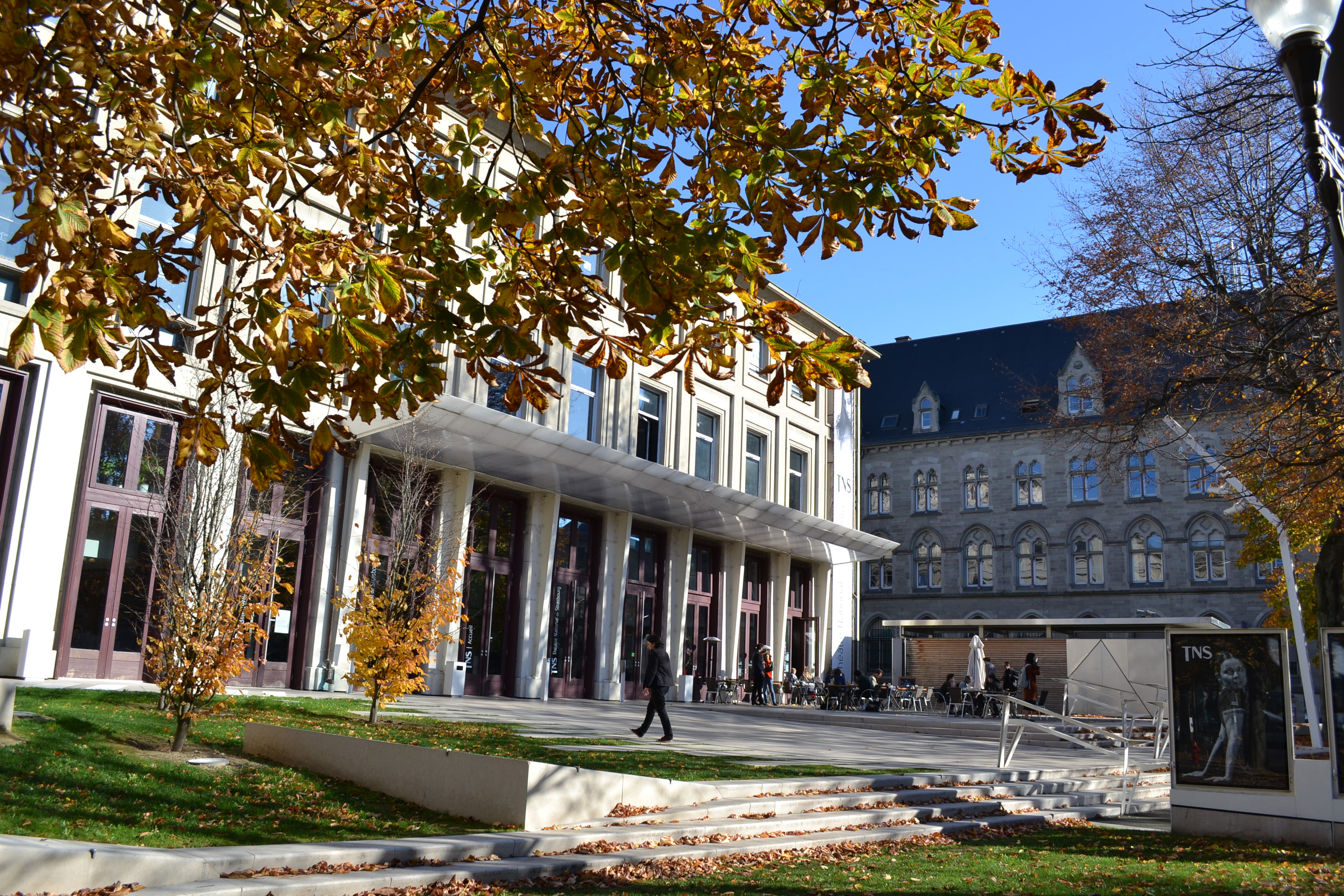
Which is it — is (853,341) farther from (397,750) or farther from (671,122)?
(397,750)

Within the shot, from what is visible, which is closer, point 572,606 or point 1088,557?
point 572,606

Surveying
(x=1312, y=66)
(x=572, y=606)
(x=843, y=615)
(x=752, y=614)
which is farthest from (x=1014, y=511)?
(x=1312, y=66)

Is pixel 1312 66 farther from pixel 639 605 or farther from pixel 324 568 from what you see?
pixel 639 605

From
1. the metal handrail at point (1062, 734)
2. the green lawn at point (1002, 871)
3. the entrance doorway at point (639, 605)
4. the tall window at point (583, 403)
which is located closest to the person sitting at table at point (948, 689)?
the entrance doorway at point (639, 605)

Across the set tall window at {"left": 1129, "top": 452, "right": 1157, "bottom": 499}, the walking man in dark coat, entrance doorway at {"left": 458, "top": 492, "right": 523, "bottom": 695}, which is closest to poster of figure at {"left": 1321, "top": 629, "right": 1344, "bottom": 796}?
the walking man in dark coat

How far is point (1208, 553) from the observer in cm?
4806

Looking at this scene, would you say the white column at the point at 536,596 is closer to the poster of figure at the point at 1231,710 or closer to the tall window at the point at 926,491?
the poster of figure at the point at 1231,710

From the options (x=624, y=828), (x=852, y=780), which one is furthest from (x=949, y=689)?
(x=624, y=828)

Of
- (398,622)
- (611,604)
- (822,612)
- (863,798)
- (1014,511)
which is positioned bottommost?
(863,798)

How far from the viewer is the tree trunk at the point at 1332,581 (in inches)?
679

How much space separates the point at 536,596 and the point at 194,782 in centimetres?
1769

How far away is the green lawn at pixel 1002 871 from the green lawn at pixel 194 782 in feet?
6.31

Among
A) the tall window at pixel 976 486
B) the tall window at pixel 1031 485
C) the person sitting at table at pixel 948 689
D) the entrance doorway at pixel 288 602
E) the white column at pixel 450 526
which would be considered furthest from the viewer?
the tall window at pixel 976 486

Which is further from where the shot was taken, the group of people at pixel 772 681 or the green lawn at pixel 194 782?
the group of people at pixel 772 681
